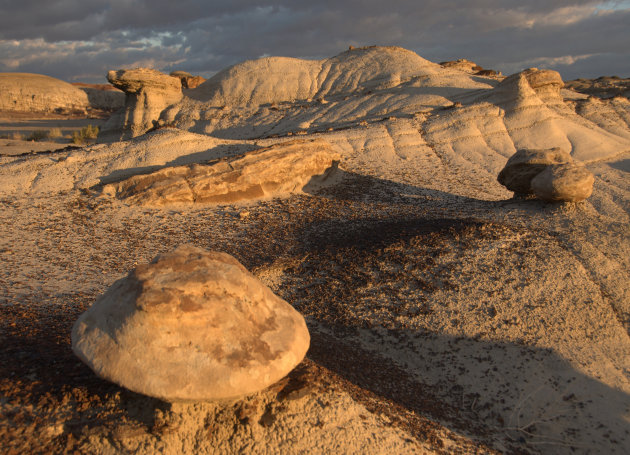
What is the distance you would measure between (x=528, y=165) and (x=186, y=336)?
6.30 metres

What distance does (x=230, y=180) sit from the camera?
7.54 meters

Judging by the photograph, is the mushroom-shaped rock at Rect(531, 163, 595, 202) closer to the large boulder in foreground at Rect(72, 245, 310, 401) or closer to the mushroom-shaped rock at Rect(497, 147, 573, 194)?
the mushroom-shaped rock at Rect(497, 147, 573, 194)

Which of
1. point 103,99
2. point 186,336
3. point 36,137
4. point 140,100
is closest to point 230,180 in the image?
point 186,336

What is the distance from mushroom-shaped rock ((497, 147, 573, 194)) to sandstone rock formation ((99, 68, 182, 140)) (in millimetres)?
13634


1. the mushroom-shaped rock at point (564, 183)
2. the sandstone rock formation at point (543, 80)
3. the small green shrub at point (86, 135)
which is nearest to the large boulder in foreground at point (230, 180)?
the mushroom-shaped rock at point (564, 183)

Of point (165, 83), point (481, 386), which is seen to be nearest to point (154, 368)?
point (481, 386)

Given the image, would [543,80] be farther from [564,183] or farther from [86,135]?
[86,135]

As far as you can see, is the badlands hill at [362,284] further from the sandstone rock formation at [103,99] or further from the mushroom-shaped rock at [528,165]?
the sandstone rock formation at [103,99]

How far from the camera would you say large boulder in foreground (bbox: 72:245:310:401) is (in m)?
2.24

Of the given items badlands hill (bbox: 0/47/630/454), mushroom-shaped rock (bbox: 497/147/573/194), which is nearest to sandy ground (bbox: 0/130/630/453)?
badlands hill (bbox: 0/47/630/454)

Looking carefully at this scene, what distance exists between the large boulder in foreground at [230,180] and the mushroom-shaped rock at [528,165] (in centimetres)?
351

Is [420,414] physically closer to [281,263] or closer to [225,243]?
[281,263]

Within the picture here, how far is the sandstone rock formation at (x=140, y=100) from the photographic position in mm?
15969

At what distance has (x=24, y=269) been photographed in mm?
4953
